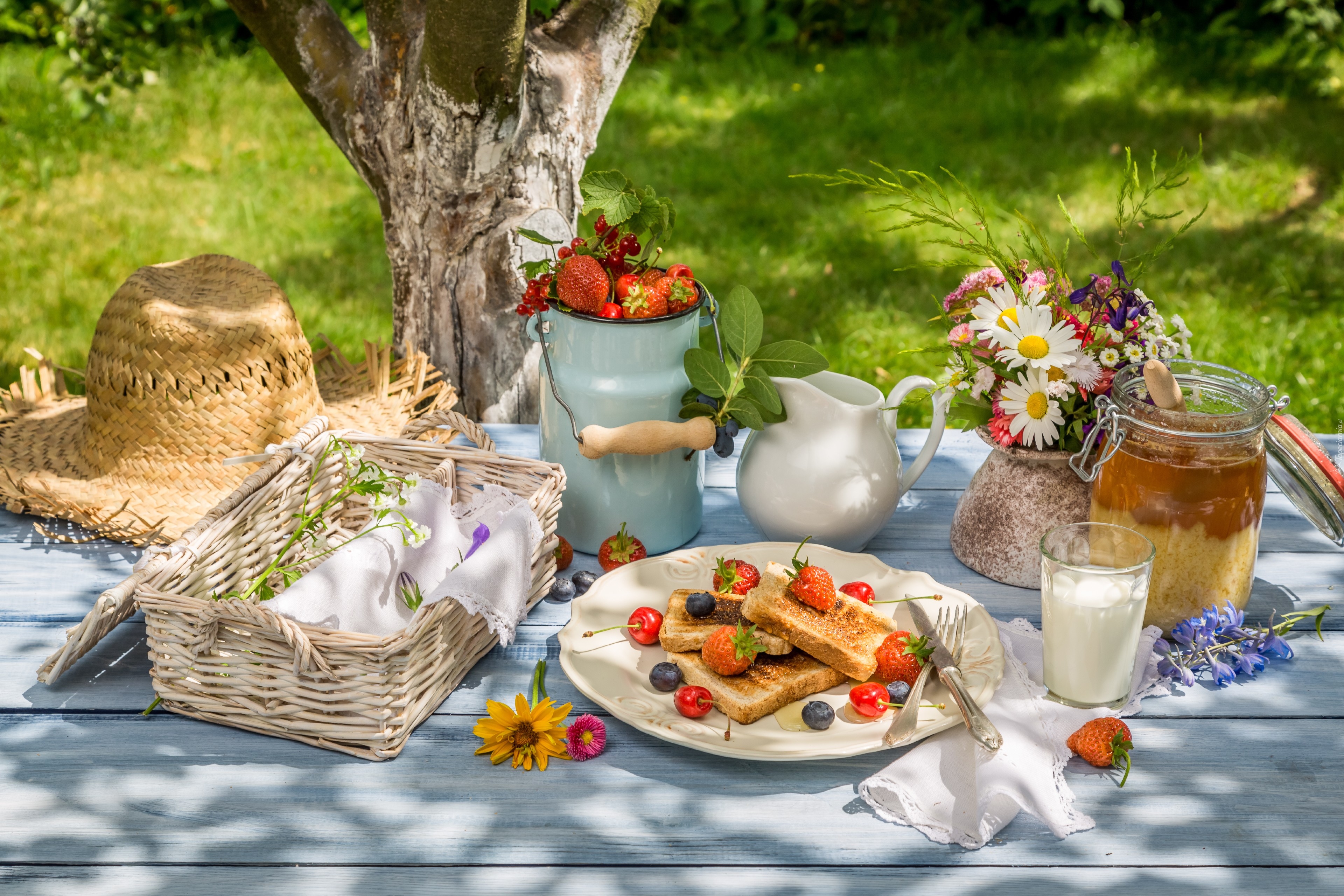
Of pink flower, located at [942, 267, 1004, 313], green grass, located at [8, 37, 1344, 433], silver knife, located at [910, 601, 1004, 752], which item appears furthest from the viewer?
green grass, located at [8, 37, 1344, 433]

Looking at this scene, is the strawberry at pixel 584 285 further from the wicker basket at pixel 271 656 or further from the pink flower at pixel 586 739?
the pink flower at pixel 586 739

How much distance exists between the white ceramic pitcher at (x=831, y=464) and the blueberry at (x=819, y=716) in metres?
0.37

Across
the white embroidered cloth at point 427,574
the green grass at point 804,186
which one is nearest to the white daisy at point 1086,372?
the white embroidered cloth at point 427,574

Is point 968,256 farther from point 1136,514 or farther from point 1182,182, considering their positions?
point 1136,514

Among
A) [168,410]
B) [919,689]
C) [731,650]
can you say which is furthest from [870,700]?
[168,410]

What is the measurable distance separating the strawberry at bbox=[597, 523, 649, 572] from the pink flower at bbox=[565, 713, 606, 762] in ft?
1.06

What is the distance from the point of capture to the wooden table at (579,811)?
3.61 feet

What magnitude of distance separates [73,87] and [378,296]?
192 centimetres

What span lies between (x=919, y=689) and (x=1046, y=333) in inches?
18.5

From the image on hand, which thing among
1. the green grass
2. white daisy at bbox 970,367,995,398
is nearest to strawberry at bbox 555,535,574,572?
white daisy at bbox 970,367,995,398

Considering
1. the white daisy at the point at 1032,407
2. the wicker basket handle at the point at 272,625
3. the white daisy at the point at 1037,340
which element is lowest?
the wicker basket handle at the point at 272,625

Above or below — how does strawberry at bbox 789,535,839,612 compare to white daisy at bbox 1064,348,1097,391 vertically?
below

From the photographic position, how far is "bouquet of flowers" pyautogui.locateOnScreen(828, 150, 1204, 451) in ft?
4.65

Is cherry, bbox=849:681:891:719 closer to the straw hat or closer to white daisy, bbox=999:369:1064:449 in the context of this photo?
white daisy, bbox=999:369:1064:449
